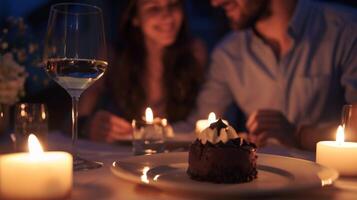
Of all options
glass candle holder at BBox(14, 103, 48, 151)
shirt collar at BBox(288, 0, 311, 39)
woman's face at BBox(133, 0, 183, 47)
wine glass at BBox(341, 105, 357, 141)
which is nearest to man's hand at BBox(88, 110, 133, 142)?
glass candle holder at BBox(14, 103, 48, 151)

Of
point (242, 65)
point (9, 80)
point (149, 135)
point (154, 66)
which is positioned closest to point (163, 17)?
Answer: point (154, 66)

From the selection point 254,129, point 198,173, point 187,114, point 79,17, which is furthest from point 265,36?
point 198,173

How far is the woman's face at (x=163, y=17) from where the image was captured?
8.14 ft

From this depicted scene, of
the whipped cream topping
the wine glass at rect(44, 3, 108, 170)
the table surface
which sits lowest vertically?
the table surface

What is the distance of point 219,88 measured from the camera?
8.51 feet

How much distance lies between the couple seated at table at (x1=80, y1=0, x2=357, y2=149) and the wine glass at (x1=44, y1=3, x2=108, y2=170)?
4.09 feet

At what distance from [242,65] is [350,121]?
147 centimetres

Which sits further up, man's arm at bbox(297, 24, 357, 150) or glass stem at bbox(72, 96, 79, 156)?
man's arm at bbox(297, 24, 357, 150)

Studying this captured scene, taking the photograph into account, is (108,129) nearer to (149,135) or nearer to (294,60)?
(149,135)

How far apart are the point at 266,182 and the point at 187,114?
67.6 inches

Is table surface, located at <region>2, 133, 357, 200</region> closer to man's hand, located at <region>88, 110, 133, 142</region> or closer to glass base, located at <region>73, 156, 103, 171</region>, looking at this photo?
glass base, located at <region>73, 156, 103, 171</region>

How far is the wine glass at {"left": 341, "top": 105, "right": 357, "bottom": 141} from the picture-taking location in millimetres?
1064

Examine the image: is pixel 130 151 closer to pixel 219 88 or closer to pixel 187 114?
pixel 187 114

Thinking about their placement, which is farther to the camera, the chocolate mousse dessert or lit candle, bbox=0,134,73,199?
the chocolate mousse dessert
